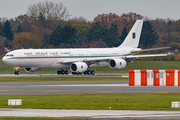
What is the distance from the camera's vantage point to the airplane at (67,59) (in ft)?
180

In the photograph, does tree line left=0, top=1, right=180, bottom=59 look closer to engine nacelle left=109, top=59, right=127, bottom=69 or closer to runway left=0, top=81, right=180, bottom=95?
engine nacelle left=109, top=59, right=127, bottom=69

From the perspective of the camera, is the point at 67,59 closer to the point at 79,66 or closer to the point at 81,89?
the point at 79,66

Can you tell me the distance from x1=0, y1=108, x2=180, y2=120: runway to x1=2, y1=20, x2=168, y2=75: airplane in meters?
36.5

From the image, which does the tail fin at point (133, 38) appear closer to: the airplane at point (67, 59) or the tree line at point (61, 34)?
the airplane at point (67, 59)

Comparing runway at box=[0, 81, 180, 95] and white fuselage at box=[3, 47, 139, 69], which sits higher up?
white fuselage at box=[3, 47, 139, 69]

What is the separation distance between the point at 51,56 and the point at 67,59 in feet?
9.16

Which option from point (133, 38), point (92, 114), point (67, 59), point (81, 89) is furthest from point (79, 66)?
point (92, 114)

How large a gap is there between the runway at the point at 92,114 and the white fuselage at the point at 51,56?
119 feet

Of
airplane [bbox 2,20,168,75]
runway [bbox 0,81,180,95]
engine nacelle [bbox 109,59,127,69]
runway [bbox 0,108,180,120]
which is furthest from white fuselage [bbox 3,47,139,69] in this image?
runway [bbox 0,108,180,120]

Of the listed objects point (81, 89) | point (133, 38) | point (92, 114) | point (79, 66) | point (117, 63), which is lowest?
point (81, 89)

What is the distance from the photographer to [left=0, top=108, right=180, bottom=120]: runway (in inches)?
647

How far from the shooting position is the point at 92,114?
1709cm

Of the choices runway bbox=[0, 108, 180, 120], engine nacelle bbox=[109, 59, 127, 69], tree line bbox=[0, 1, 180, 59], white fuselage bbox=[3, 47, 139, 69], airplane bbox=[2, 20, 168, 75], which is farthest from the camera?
tree line bbox=[0, 1, 180, 59]

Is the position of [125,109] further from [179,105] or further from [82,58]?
[82,58]
